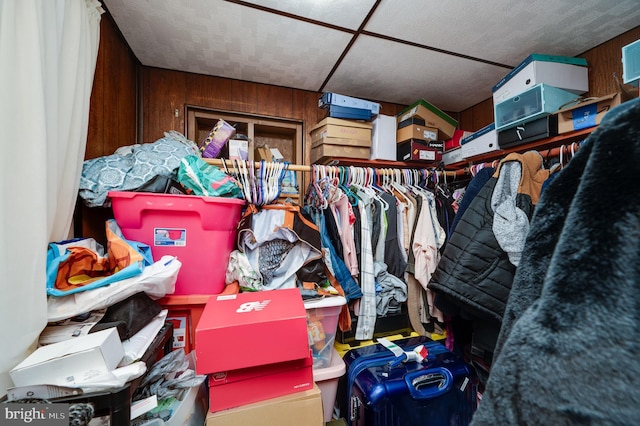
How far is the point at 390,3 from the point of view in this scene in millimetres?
1065

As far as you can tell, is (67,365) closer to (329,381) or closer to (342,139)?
(329,381)

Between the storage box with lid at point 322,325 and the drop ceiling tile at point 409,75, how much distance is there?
136 cm

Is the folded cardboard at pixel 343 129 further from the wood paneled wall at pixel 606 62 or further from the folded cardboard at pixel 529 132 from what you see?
the wood paneled wall at pixel 606 62

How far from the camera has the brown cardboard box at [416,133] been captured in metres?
1.71

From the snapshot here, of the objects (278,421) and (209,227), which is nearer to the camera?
(278,421)

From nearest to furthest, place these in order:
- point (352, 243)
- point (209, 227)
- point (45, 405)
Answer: point (45, 405) < point (209, 227) < point (352, 243)

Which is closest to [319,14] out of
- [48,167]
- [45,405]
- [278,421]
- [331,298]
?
[48,167]

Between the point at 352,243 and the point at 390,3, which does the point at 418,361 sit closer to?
the point at 352,243

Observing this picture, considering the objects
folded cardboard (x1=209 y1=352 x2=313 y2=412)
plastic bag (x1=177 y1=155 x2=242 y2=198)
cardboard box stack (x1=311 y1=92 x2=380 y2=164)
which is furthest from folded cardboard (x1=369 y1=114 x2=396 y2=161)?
folded cardboard (x1=209 y1=352 x2=313 y2=412)

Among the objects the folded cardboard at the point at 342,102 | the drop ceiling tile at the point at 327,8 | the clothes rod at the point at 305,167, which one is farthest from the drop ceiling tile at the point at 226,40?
the clothes rod at the point at 305,167

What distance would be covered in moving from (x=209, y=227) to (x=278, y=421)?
76cm

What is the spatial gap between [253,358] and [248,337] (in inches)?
2.8

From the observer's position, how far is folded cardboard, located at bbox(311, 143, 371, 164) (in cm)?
164

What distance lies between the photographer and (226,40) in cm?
131
